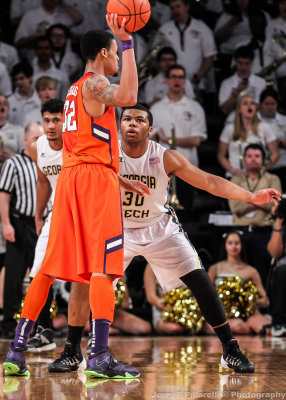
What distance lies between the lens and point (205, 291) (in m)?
4.92

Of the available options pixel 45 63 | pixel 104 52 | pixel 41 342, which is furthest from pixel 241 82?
pixel 104 52

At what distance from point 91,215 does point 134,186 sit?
0.65m

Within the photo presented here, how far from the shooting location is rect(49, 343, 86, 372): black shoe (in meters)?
4.70

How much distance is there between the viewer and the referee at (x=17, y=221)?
24.0 ft

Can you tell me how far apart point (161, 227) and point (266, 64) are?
5958 mm

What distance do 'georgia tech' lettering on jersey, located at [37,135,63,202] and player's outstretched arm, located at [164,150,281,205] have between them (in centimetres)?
104

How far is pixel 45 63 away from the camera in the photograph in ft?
33.3

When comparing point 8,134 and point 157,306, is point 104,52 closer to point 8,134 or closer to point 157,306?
point 157,306

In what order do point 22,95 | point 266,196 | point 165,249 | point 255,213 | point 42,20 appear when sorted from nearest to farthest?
point 266,196 < point 165,249 < point 255,213 < point 22,95 < point 42,20

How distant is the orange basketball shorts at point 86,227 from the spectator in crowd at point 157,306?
341 centimetres

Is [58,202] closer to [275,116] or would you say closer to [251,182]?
[251,182]

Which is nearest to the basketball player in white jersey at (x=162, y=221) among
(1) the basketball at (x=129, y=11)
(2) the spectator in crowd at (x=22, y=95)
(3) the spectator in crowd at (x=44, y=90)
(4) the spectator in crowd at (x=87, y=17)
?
(1) the basketball at (x=129, y=11)

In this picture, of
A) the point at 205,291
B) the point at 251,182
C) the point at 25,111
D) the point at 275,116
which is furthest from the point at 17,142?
the point at 205,291

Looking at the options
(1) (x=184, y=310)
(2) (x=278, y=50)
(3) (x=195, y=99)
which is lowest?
(1) (x=184, y=310)
